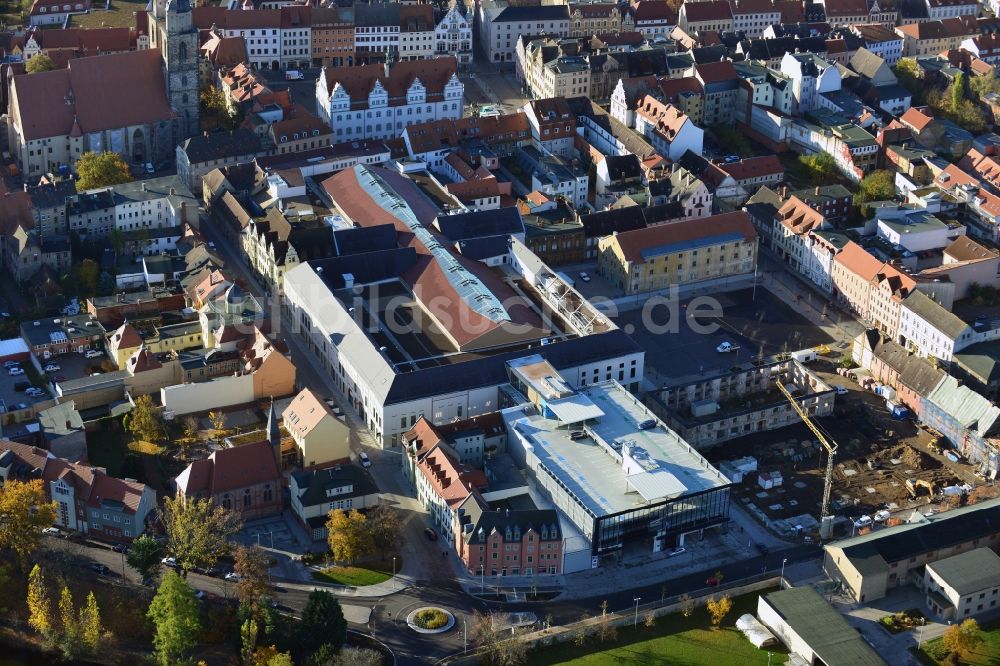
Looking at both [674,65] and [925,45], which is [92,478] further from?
[925,45]

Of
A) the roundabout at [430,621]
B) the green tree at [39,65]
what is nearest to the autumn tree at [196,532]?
the roundabout at [430,621]

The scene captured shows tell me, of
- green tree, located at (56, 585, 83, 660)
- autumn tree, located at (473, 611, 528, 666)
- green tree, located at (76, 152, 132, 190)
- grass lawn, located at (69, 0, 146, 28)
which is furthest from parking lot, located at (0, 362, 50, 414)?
grass lawn, located at (69, 0, 146, 28)

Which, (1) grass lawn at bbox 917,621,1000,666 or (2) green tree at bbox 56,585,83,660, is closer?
(2) green tree at bbox 56,585,83,660

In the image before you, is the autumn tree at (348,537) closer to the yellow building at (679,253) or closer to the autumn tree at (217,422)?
the autumn tree at (217,422)

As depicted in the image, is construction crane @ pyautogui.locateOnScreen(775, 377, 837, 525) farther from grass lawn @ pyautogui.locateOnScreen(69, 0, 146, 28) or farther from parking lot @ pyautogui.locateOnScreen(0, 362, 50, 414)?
grass lawn @ pyautogui.locateOnScreen(69, 0, 146, 28)

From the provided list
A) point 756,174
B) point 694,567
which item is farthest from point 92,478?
point 756,174

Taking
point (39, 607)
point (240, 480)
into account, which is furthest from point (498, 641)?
point (39, 607)

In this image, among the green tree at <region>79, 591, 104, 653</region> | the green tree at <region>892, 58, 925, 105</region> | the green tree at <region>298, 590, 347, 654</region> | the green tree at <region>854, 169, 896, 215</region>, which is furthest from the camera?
the green tree at <region>892, 58, 925, 105</region>
